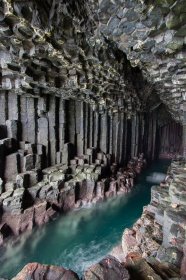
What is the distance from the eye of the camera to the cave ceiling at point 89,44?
4.52 metres

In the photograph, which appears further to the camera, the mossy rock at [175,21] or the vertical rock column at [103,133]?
the vertical rock column at [103,133]

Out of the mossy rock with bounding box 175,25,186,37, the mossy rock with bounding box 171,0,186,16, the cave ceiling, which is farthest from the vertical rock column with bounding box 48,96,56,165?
the mossy rock with bounding box 171,0,186,16

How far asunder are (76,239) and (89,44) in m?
7.66

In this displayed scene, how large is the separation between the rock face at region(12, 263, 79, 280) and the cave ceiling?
4636mm

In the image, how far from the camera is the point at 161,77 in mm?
7250

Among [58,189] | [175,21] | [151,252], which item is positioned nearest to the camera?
[175,21]

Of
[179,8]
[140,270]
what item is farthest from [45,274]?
[179,8]

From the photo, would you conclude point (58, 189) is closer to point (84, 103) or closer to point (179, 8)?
point (84, 103)

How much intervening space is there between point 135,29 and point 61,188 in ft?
26.8

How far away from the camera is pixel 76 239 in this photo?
8867 mm

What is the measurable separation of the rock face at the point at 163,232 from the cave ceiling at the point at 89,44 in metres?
3.95

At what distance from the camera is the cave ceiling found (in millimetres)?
4523

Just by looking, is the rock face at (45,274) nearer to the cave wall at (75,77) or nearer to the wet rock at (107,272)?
the wet rock at (107,272)

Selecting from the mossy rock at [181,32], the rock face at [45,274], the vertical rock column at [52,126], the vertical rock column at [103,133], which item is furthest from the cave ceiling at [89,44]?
the rock face at [45,274]
